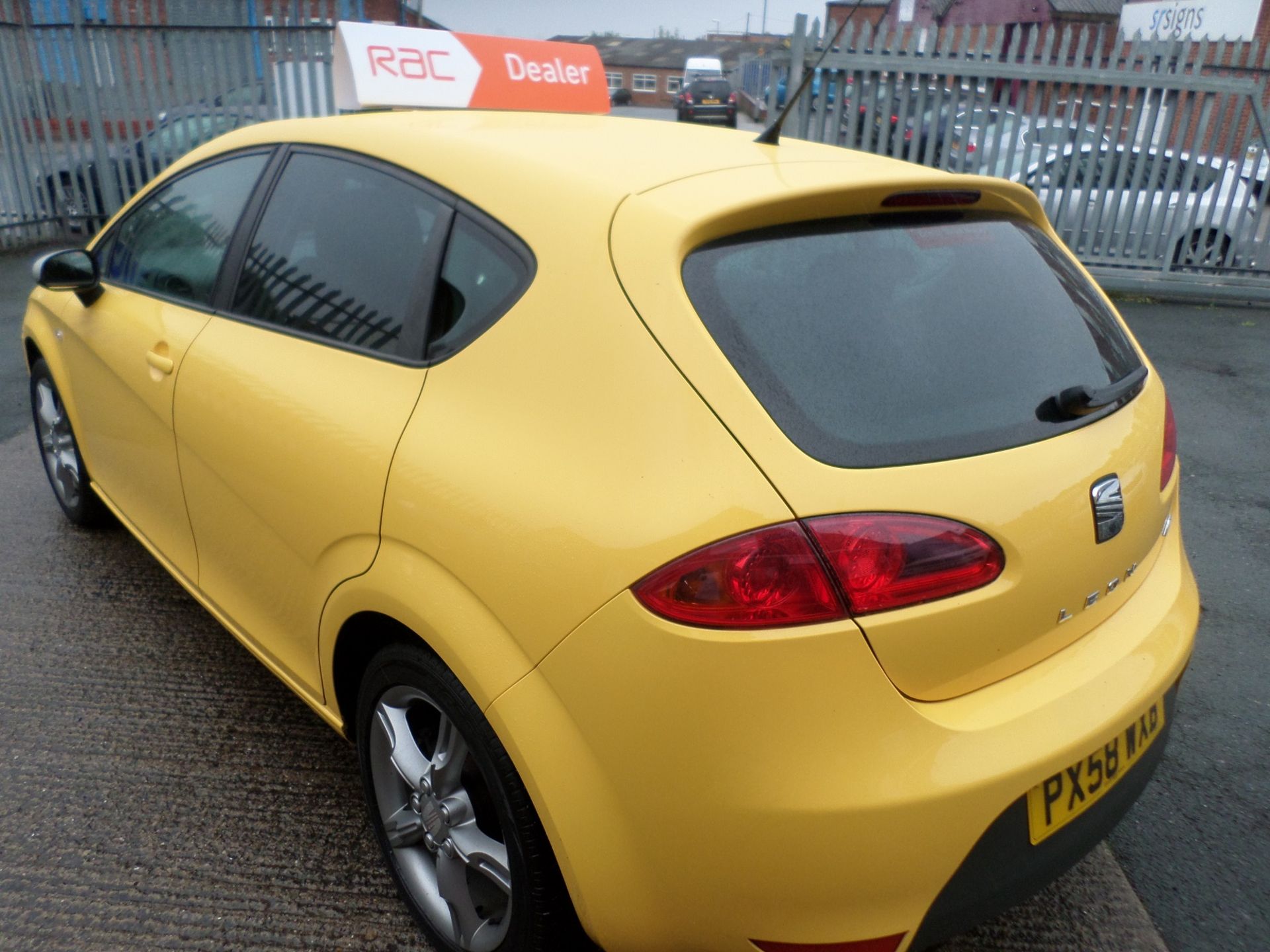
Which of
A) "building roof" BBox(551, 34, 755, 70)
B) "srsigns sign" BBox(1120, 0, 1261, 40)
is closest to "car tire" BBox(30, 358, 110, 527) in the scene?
"srsigns sign" BBox(1120, 0, 1261, 40)

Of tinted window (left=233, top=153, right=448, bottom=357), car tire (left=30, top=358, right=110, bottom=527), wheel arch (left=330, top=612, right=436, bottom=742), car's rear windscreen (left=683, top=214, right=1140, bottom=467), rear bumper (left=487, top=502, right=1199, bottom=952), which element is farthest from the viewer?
car tire (left=30, top=358, right=110, bottom=527)

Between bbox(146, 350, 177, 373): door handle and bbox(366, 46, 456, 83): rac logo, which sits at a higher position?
bbox(366, 46, 456, 83): rac logo

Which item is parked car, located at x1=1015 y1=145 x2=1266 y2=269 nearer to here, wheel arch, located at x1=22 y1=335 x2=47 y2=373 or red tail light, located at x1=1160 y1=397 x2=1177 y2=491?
red tail light, located at x1=1160 y1=397 x2=1177 y2=491

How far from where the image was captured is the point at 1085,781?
173cm

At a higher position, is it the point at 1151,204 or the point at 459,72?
the point at 459,72

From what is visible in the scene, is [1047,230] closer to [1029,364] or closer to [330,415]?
[1029,364]

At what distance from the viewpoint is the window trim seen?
2727 mm

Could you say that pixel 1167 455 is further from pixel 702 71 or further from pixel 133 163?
pixel 702 71

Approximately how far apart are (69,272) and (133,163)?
353 inches

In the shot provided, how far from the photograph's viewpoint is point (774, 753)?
149 centimetres

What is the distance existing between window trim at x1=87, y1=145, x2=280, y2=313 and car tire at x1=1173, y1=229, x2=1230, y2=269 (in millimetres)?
9366

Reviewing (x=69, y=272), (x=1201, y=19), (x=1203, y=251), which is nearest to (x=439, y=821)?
(x=69, y=272)

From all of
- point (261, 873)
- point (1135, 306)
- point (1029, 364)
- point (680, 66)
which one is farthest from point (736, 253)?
point (680, 66)

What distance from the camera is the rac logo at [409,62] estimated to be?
3.33 meters
